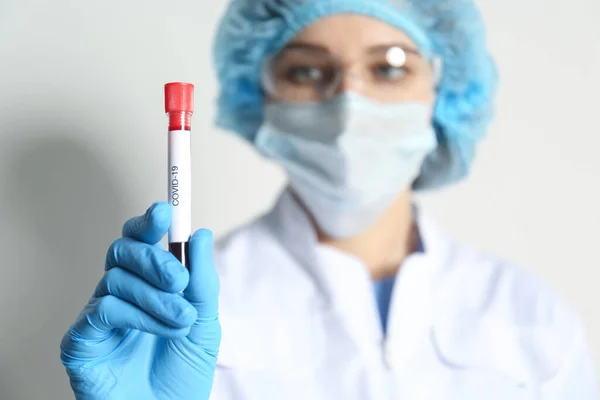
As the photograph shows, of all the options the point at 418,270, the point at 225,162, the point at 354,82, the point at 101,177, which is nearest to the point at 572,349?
the point at 418,270

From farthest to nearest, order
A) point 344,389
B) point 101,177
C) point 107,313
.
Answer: point 101,177 → point 344,389 → point 107,313

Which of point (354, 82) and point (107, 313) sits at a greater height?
point (354, 82)

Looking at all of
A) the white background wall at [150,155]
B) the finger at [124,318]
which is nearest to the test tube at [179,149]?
the finger at [124,318]

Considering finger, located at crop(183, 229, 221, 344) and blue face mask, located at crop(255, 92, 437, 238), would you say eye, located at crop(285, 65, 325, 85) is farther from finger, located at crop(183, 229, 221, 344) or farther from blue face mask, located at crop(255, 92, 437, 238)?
finger, located at crop(183, 229, 221, 344)

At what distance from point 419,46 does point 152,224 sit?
1.83 ft

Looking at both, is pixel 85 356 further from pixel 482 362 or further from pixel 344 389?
pixel 482 362

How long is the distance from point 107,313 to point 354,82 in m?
0.51

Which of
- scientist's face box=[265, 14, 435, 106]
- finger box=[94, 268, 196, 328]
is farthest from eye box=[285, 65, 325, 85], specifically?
finger box=[94, 268, 196, 328]

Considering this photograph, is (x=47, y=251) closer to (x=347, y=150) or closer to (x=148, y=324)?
(x=148, y=324)

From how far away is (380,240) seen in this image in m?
1.05

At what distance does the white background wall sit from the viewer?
0.99 m

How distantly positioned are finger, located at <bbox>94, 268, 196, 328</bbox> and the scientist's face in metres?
0.42

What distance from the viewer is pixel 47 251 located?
1002 mm

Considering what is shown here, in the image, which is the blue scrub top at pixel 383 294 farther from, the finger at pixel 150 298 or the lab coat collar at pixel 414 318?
the finger at pixel 150 298
